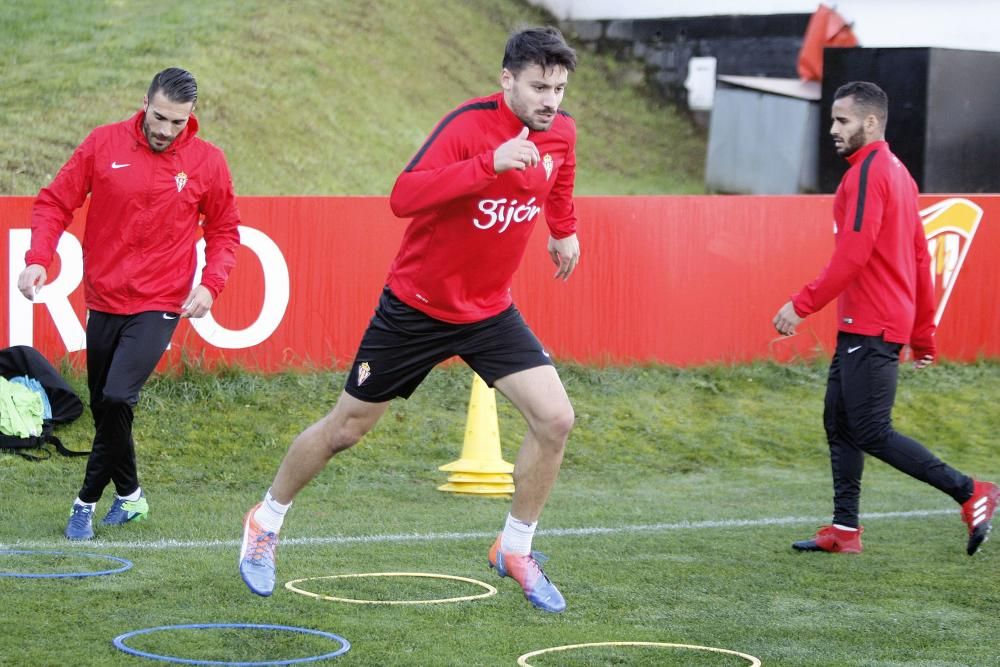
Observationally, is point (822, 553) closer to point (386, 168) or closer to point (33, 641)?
point (33, 641)

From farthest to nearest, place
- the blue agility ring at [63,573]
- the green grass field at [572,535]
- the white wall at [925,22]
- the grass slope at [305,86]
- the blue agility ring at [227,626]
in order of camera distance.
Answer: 1. the white wall at [925,22]
2. the grass slope at [305,86]
3. the blue agility ring at [63,573]
4. the green grass field at [572,535]
5. the blue agility ring at [227,626]

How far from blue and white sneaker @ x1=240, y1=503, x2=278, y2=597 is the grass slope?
380 inches

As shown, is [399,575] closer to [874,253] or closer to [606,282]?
[874,253]

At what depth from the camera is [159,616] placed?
5414 millimetres

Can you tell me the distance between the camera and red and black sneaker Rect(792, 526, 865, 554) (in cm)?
708

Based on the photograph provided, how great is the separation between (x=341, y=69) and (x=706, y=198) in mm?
10489

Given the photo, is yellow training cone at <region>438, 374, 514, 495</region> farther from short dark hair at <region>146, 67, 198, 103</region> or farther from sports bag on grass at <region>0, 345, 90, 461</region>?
short dark hair at <region>146, 67, 198, 103</region>

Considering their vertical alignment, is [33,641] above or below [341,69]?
below

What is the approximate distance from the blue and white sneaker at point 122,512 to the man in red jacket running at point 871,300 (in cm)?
342

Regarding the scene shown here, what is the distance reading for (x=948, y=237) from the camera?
12367mm

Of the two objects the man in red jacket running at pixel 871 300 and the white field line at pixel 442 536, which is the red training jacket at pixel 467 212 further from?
the white field line at pixel 442 536

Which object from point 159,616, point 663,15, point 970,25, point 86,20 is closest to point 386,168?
point 86,20

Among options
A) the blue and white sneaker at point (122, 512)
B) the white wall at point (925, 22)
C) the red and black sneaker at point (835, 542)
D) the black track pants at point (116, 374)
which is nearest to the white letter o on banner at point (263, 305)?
the blue and white sneaker at point (122, 512)

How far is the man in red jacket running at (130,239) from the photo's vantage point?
7.02 metres
